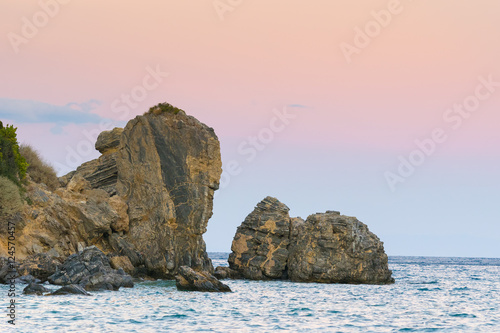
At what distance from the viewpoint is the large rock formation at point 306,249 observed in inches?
2507

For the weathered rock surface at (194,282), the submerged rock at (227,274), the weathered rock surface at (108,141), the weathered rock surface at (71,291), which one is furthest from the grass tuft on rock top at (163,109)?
the weathered rock surface at (71,291)

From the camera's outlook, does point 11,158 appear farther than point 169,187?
No

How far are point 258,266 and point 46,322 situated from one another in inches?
1501

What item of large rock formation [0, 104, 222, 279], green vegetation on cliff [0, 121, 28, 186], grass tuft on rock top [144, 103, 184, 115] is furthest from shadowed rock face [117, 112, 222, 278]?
green vegetation on cliff [0, 121, 28, 186]

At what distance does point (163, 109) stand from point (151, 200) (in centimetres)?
887

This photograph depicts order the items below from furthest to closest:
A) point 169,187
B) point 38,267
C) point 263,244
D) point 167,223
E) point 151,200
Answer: point 263,244 → point 151,200 → point 169,187 → point 167,223 → point 38,267

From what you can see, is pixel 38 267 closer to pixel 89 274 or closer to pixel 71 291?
pixel 89 274

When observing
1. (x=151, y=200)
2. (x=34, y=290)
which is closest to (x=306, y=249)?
(x=151, y=200)

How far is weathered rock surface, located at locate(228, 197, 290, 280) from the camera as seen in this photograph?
219 feet

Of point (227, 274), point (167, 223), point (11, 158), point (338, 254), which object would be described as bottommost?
point (227, 274)

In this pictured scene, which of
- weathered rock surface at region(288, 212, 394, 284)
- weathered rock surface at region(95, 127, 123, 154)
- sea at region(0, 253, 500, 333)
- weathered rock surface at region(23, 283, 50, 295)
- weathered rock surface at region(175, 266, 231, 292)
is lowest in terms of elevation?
sea at region(0, 253, 500, 333)

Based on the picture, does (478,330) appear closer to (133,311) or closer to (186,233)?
(133,311)

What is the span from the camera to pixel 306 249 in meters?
64.2

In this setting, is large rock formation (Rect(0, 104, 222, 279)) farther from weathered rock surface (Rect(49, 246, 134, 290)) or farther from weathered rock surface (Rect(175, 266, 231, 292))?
weathered rock surface (Rect(175, 266, 231, 292))
